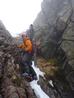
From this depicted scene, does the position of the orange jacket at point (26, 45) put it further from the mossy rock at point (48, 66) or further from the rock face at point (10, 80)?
the rock face at point (10, 80)

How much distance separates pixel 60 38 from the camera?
2380 centimetres

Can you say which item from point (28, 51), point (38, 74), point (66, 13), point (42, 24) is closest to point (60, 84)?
point (38, 74)

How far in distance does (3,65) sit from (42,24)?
549 inches

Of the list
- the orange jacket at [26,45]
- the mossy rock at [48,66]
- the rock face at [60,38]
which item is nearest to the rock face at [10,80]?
the orange jacket at [26,45]

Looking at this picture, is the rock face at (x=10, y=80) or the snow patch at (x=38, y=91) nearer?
the rock face at (x=10, y=80)

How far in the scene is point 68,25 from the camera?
23.4 meters

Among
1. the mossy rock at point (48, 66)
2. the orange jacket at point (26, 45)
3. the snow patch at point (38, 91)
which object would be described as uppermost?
the orange jacket at point (26, 45)

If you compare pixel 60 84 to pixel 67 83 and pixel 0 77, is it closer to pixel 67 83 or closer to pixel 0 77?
pixel 67 83

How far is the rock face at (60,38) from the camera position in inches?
785

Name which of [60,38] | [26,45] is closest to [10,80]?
[26,45]

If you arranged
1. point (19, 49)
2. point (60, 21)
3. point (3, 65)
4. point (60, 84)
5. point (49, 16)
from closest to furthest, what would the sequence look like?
point (3, 65)
point (60, 84)
point (19, 49)
point (60, 21)
point (49, 16)

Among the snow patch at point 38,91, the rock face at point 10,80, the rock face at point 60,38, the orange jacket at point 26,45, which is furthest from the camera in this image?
the orange jacket at point 26,45

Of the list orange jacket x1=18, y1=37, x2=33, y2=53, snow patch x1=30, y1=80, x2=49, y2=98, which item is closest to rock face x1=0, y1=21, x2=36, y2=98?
snow patch x1=30, y1=80, x2=49, y2=98

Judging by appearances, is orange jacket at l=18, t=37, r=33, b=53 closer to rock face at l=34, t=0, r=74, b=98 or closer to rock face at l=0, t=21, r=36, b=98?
rock face at l=34, t=0, r=74, b=98
